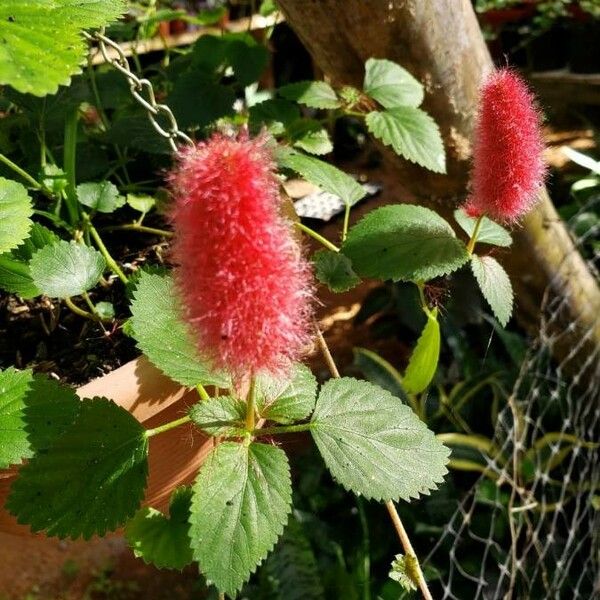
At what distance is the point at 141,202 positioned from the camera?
0.59m

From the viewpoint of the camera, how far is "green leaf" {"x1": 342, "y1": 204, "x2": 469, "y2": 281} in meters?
0.45

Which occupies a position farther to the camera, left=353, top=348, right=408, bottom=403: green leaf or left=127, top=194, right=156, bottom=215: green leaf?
left=353, top=348, right=408, bottom=403: green leaf

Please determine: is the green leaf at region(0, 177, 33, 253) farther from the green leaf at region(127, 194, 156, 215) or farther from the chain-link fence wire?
the chain-link fence wire

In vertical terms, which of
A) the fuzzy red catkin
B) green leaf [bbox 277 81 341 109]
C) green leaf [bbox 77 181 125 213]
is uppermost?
the fuzzy red catkin

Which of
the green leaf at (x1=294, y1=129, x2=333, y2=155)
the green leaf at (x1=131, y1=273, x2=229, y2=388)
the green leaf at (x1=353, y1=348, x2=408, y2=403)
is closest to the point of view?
the green leaf at (x1=131, y1=273, x2=229, y2=388)

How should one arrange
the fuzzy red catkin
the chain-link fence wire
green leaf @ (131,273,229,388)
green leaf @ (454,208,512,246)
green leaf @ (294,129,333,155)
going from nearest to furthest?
the fuzzy red catkin → green leaf @ (131,273,229,388) → green leaf @ (454,208,512,246) → green leaf @ (294,129,333,155) → the chain-link fence wire

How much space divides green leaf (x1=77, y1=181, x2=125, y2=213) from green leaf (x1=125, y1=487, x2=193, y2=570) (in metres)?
0.23

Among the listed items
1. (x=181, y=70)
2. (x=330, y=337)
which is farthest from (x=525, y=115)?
(x=330, y=337)

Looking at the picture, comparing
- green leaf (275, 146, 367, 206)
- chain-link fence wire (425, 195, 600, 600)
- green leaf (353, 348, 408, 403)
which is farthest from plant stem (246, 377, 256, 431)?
green leaf (353, 348, 408, 403)

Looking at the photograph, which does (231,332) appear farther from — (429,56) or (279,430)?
(429,56)

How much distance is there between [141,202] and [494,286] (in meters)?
0.29

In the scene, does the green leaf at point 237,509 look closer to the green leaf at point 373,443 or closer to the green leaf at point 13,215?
the green leaf at point 373,443

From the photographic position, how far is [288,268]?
0.28 meters

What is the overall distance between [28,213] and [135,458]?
15 centimetres
